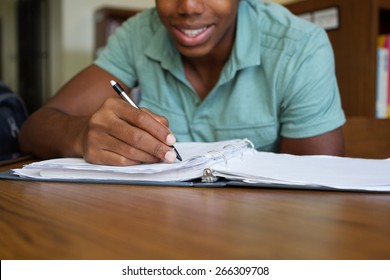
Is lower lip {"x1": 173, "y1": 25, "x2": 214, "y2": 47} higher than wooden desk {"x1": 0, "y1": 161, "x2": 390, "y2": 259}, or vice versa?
lower lip {"x1": 173, "y1": 25, "x2": 214, "y2": 47}

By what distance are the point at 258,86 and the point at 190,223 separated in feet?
2.15

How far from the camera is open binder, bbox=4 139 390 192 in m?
0.56

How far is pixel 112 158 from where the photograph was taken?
665 mm

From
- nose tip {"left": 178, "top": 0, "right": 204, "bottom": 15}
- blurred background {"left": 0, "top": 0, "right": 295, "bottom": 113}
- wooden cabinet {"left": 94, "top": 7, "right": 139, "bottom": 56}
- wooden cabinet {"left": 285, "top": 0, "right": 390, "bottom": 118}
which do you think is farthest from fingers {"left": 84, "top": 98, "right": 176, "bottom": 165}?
blurred background {"left": 0, "top": 0, "right": 295, "bottom": 113}

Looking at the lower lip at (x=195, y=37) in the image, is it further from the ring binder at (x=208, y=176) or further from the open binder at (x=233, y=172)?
the ring binder at (x=208, y=176)

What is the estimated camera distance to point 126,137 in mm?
658

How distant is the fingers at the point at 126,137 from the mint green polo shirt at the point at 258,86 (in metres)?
0.38

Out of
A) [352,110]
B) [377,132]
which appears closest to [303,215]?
[377,132]

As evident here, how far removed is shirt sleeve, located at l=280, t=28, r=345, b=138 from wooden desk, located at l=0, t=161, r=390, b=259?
1.44ft

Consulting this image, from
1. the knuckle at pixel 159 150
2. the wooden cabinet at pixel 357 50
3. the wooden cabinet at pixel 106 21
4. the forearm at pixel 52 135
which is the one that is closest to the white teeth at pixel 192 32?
the forearm at pixel 52 135

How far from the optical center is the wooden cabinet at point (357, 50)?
1.45 metres

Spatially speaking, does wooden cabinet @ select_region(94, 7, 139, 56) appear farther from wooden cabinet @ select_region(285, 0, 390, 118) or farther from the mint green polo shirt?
the mint green polo shirt

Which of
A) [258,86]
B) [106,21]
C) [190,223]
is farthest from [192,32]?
[106,21]

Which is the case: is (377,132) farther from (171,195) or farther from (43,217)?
(43,217)
